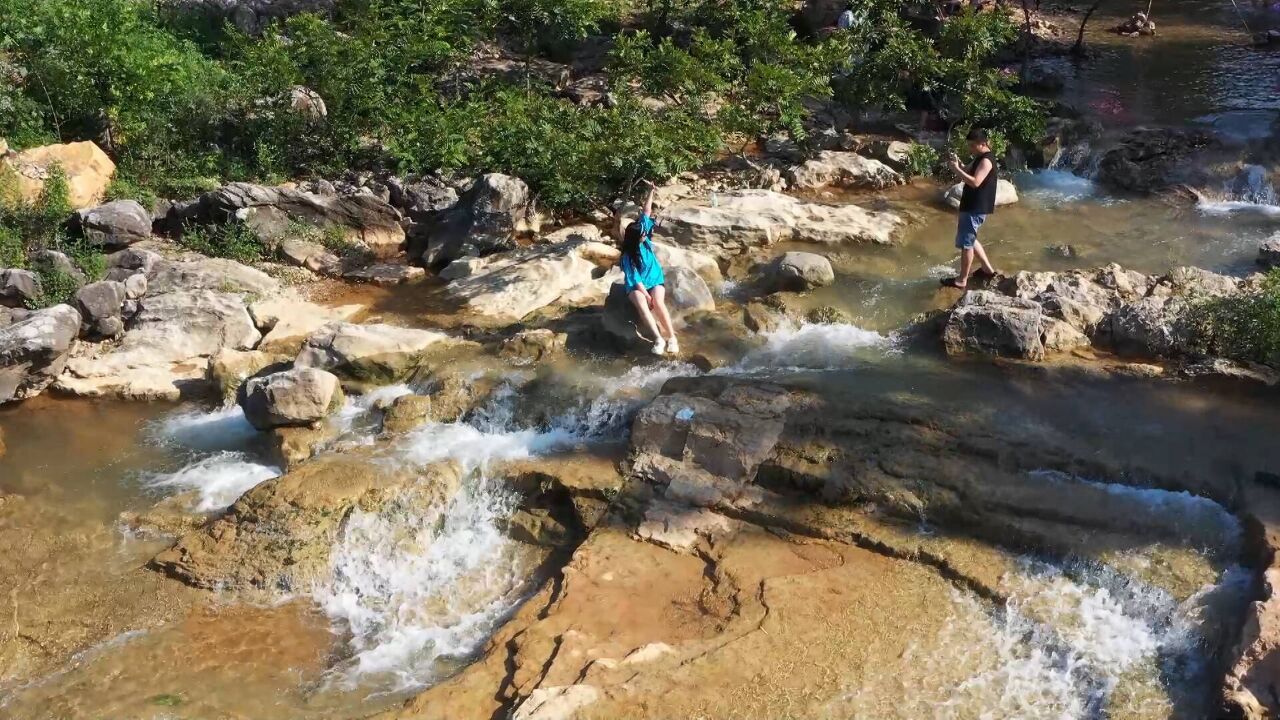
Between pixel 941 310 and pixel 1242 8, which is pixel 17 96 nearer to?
pixel 941 310

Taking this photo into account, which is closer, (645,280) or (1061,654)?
(1061,654)

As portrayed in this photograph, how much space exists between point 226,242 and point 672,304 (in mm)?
5543

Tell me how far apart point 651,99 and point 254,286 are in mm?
7277

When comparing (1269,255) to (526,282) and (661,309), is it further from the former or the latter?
(526,282)

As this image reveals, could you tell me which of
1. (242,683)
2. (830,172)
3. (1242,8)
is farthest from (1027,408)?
(1242,8)

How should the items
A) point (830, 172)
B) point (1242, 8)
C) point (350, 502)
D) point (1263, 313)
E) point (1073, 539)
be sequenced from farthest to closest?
point (1242, 8), point (830, 172), point (1263, 313), point (350, 502), point (1073, 539)

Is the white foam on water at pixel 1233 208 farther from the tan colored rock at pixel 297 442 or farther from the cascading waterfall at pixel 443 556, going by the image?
the tan colored rock at pixel 297 442

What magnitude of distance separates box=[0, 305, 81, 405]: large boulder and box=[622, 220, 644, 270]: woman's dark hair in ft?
16.8

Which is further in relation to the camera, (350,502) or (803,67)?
(803,67)

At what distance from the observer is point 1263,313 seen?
7.87m

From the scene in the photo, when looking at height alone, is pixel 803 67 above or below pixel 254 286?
above

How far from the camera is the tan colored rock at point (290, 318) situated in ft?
32.4

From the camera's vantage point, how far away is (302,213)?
1209cm

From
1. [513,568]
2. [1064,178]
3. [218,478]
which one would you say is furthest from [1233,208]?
[218,478]
